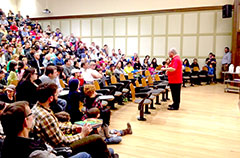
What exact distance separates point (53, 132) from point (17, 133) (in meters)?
0.64

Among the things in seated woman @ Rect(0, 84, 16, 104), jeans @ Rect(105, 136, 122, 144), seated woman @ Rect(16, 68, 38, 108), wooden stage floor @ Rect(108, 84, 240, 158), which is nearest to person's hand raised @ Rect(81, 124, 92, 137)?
wooden stage floor @ Rect(108, 84, 240, 158)

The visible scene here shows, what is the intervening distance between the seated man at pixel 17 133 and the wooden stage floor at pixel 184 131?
5.92ft

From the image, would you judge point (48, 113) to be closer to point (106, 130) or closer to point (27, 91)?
point (106, 130)

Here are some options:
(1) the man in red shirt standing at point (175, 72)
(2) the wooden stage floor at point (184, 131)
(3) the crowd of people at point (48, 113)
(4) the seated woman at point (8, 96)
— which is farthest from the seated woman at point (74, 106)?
(1) the man in red shirt standing at point (175, 72)

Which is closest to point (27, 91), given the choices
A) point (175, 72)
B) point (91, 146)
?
point (91, 146)

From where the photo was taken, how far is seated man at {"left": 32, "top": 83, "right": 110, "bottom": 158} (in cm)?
220

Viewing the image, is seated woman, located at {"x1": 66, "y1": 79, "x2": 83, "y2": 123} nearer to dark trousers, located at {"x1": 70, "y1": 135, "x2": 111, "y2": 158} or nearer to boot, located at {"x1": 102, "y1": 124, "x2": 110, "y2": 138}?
boot, located at {"x1": 102, "y1": 124, "x2": 110, "y2": 138}

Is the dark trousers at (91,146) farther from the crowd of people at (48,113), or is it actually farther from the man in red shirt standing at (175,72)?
the man in red shirt standing at (175,72)

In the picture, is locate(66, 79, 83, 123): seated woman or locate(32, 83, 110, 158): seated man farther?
locate(66, 79, 83, 123): seated woman

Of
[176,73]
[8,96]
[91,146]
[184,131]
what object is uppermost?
[176,73]

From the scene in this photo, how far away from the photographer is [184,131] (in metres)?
4.13

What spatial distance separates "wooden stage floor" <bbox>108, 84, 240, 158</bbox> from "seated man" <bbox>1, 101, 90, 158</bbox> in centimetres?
181

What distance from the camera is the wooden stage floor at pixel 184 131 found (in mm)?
3291

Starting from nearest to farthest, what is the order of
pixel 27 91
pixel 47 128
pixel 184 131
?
pixel 47 128 < pixel 27 91 < pixel 184 131
